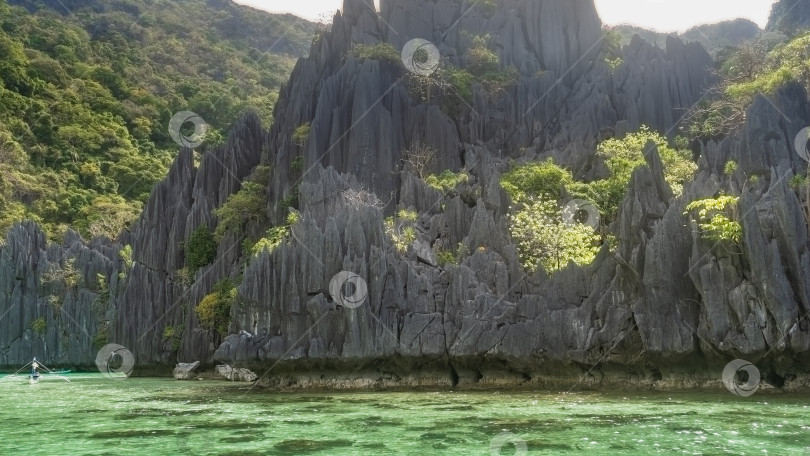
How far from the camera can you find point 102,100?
3317 inches

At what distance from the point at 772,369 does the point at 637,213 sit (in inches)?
293

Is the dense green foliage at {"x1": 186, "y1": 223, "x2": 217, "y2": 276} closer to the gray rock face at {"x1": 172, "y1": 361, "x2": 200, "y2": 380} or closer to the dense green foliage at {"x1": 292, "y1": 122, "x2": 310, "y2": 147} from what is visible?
the gray rock face at {"x1": 172, "y1": 361, "x2": 200, "y2": 380}

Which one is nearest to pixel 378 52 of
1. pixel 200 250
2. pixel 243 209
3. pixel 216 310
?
pixel 243 209

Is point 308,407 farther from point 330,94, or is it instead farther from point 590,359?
point 330,94

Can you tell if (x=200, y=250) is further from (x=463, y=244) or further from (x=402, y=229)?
(x=463, y=244)

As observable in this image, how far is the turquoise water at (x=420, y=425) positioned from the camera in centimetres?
1480

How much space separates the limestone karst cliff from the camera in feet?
83.3

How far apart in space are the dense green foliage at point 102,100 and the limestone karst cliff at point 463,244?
14.0 m

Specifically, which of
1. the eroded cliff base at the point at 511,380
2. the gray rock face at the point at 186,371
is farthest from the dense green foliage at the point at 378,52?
the eroded cliff base at the point at 511,380

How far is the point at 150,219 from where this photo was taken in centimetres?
5991

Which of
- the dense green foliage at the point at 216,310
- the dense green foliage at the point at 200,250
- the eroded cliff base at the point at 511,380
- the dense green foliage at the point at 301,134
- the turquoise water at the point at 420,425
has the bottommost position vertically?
the turquoise water at the point at 420,425

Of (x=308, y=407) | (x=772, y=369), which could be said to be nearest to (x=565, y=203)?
(x=772, y=369)

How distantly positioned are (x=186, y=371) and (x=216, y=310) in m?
4.07

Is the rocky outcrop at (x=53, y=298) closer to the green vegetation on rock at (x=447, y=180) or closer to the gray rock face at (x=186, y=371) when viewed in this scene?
the gray rock face at (x=186, y=371)
